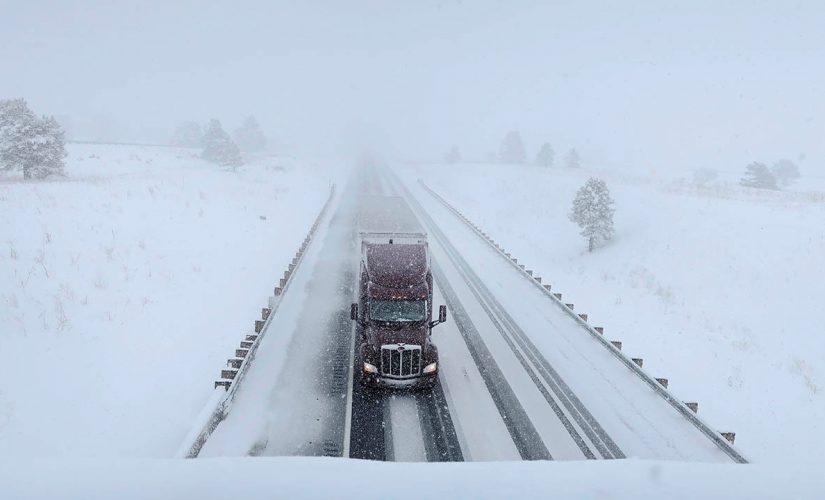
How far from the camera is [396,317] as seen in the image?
12891 mm

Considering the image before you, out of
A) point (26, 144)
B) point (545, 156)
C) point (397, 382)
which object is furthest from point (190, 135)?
point (397, 382)

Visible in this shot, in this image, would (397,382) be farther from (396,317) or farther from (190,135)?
(190,135)

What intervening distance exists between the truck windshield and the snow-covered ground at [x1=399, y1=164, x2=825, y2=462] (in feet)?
27.1

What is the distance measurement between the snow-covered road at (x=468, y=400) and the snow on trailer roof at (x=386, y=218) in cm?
314

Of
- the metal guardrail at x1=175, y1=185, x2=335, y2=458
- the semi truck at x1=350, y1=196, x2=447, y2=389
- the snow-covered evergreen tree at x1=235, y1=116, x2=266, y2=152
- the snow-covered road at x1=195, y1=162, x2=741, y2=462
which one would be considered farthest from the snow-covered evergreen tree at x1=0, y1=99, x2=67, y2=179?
the snow-covered evergreen tree at x1=235, y1=116, x2=266, y2=152

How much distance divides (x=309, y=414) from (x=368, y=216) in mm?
12762

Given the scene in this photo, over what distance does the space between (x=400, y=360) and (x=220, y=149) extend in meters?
53.7

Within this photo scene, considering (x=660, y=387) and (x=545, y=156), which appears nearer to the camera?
(x=660, y=387)

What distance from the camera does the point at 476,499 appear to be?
1673mm

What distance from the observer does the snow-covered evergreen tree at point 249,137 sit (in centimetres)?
9112

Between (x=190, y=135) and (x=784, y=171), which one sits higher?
(x=190, y=135)

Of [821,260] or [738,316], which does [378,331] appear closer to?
[738,316]

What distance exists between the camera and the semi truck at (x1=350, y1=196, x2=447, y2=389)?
12367 mm

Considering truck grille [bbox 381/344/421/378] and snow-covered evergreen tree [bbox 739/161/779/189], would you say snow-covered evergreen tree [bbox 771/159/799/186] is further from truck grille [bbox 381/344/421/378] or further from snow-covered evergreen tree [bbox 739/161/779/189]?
truck grille [bbox 381/344/421/378]
